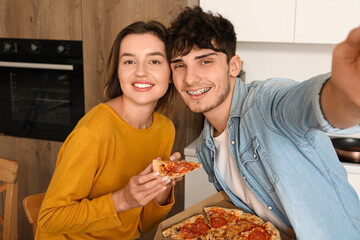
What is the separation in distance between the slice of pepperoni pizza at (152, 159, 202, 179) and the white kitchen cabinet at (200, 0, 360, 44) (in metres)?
1.23

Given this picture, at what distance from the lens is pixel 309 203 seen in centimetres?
116

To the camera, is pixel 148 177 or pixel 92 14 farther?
pixel 92 14

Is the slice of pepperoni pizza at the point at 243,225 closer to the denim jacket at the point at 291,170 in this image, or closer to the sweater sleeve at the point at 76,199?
the denim jacket at the point at 291,170

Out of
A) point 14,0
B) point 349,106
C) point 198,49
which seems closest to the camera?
point 349,106

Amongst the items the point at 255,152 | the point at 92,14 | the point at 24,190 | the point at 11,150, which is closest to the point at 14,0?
the point at 92,14

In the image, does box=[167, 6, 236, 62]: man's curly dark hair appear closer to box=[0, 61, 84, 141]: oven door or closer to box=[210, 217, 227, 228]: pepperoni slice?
box=[210, 217, 227, 228]: pepperoni slice

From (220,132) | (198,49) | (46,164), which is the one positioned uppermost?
(198,49)

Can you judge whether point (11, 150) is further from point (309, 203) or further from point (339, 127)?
point (339, 127)

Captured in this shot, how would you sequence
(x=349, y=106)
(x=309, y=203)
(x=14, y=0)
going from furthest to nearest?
(x=14, y=0), (x=309, y=203), (x=349, y=106)

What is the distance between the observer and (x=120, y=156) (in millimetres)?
1487

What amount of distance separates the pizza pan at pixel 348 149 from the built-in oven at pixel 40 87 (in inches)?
68.5

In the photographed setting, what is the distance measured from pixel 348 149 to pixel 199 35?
52.1 inches

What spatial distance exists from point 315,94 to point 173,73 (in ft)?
2.33

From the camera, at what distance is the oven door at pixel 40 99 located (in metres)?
2.61
